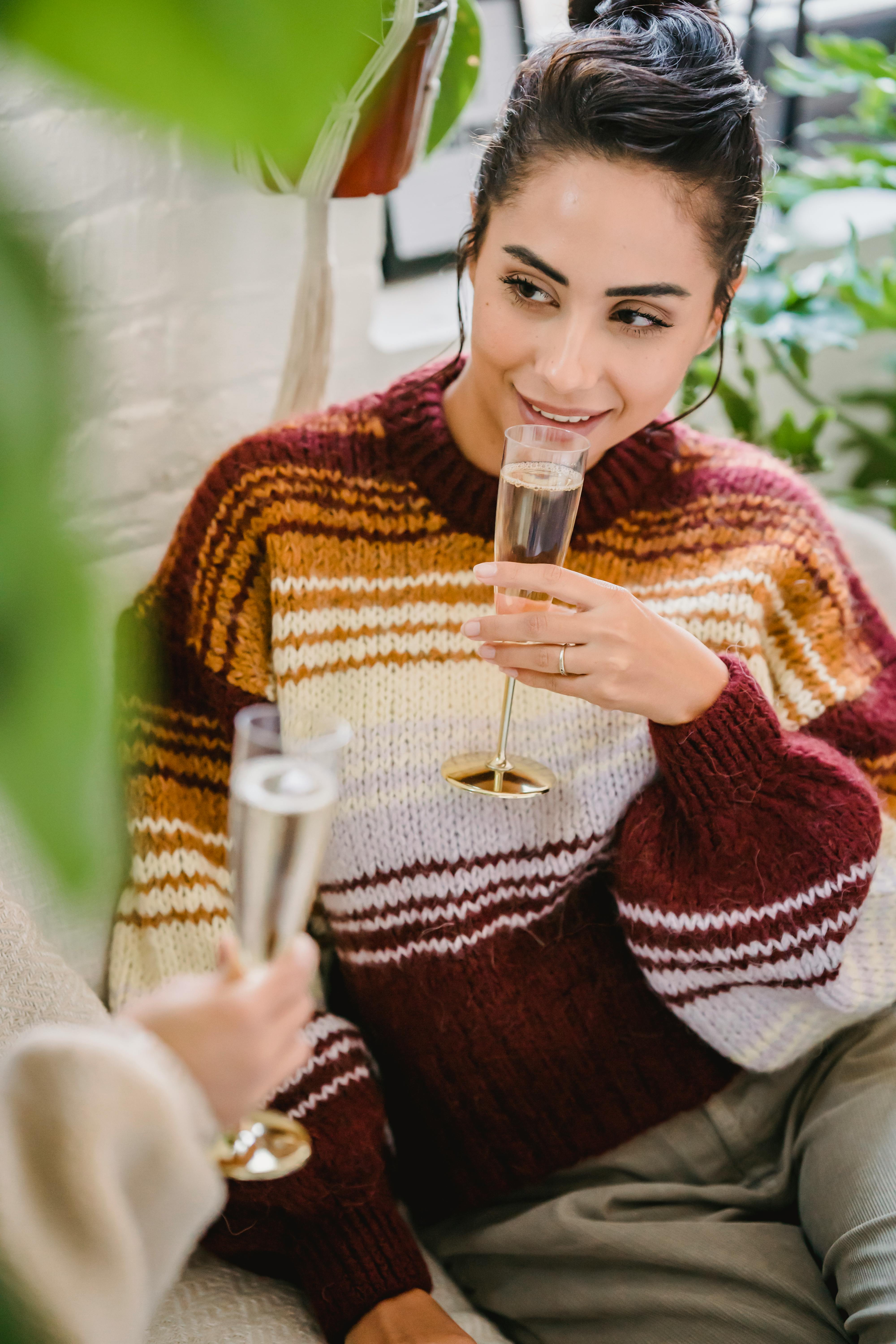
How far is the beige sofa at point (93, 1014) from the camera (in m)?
0.89

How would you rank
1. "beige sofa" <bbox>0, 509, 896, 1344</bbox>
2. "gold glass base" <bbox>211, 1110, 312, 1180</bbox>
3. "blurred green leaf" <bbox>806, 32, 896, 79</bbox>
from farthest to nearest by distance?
"blurred green leaf" <bbox>806, 32, 896, 79</bbox>, "beige sofa" <bbox>0, 509, 896, 1344</bbox>, "gold glass base" <bbox>211, 1110, 312, 1180</bbox>

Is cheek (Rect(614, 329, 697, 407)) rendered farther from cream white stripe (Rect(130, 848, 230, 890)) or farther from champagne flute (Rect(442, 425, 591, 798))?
cream white stripe (Rect(130, 848, 230, 890))

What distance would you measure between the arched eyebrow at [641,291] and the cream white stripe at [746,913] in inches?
22.2

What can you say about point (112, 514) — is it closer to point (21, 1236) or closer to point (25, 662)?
point (21, 1236)

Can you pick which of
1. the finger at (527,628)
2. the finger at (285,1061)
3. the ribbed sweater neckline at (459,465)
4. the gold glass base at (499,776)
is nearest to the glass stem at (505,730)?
the gold glass base at (499,776)

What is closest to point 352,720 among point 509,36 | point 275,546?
point 275,546

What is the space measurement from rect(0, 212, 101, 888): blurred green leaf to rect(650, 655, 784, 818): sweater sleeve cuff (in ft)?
2.85

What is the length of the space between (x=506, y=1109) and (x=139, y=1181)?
69 cm

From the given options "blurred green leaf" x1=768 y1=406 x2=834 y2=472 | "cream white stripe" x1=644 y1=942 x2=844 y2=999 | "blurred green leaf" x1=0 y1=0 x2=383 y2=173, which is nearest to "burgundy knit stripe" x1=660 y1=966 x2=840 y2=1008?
"cream white stripe" x1=644 y1=942 x2=844 y2=999

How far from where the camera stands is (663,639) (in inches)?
39.6

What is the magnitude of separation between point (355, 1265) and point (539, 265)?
921 mm

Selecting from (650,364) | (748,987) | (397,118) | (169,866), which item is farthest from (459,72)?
(748,987)

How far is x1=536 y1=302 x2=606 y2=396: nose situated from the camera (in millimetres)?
1049

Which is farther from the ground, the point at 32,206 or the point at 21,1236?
the point at 32,206
